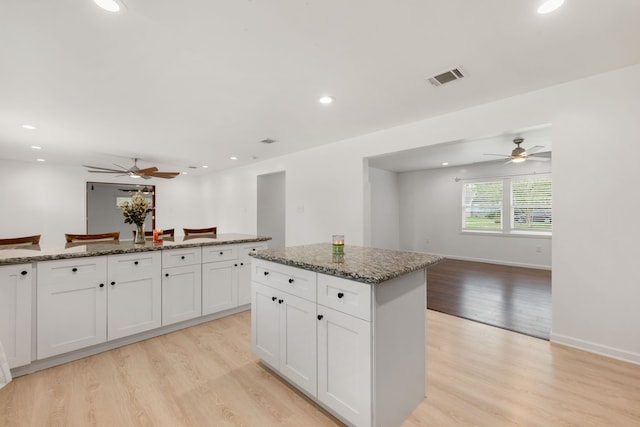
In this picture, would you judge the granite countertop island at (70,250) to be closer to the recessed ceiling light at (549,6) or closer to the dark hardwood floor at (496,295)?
the dark hardwood floor at (496,295)

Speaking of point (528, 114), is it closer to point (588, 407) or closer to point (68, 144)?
point (588, 407)

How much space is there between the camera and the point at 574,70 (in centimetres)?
229

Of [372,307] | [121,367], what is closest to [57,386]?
[121,367]

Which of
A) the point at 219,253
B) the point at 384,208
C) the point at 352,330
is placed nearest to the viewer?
the point at 352,330

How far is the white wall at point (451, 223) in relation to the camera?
19.3 feet

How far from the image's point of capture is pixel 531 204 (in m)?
5.96

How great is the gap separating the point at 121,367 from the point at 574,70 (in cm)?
453

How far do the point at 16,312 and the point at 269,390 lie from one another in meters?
2.03

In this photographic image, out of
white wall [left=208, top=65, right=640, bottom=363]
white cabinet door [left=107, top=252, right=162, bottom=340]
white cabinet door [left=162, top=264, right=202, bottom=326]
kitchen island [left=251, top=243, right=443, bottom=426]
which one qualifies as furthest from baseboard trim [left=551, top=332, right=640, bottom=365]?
white cabinet door [left=107, top=252, right=162, bottom=340]

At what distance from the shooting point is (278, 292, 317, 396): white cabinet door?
1.72 metres

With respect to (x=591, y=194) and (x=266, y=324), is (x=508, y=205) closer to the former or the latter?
(x=591, y=194)

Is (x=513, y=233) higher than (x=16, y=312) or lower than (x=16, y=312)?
higher

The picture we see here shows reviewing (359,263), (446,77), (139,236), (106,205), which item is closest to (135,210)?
(139,236)

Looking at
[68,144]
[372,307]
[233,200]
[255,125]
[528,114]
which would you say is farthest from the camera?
[233,200]
